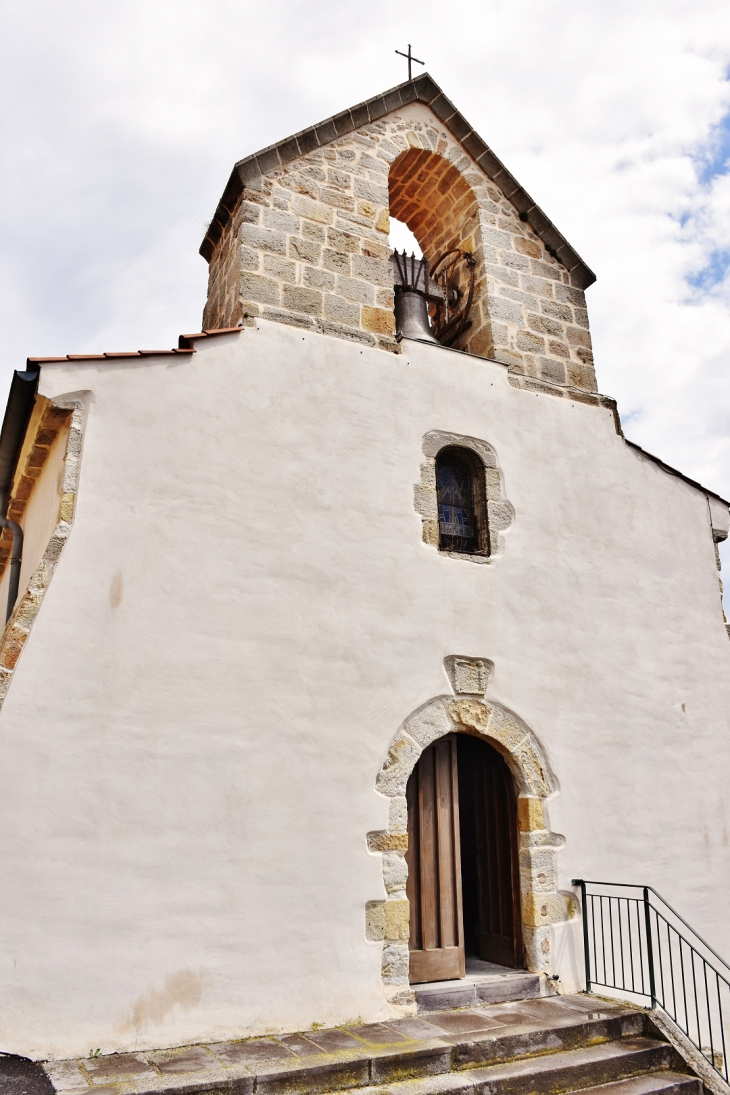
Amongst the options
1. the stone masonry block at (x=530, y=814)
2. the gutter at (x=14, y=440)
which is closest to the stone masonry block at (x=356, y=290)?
the gutter at (x=14, y=440)

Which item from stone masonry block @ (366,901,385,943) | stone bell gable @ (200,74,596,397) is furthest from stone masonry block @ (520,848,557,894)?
stone bell gable @ (200,74,596,397)

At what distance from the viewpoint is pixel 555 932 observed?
17.3 ft

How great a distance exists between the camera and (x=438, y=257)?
7270 mm

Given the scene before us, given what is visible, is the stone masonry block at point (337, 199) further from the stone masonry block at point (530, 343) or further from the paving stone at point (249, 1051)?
the paving stone at point (249, 1051)

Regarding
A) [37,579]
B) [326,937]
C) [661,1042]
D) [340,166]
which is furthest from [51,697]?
[340,166]

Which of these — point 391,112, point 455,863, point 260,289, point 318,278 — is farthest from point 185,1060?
point 391,112

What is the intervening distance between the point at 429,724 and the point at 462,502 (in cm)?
174

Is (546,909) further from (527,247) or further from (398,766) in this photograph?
(527,247)

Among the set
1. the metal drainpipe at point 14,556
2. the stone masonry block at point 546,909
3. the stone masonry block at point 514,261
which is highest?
the stone masonry block at point 514,261

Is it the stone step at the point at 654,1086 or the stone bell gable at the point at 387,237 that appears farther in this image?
the stone bell gable at the point at 387,237

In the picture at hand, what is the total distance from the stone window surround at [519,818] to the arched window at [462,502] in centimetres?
92

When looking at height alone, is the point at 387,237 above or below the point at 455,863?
above

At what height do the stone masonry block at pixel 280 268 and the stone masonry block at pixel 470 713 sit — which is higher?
the stone masonry block at pixel 280 268

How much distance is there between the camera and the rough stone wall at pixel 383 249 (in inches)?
228
